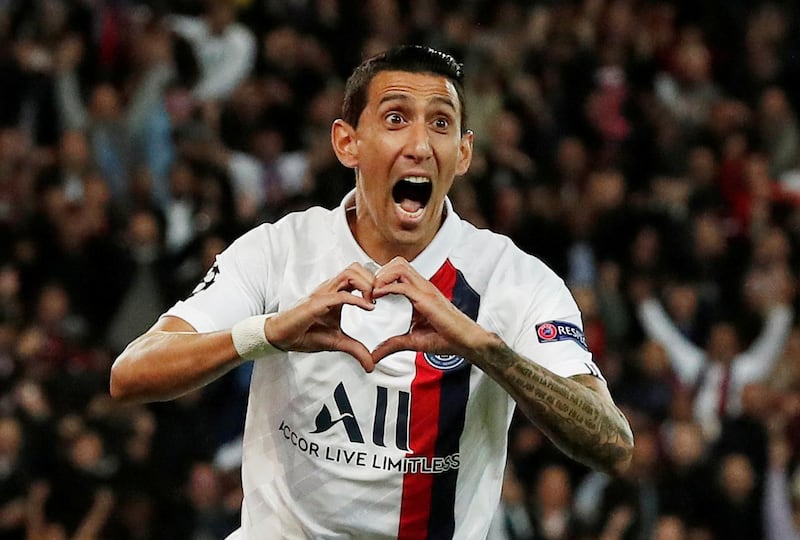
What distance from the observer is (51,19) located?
12969 millimetres

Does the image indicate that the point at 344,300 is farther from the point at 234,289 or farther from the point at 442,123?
the point at 442,123

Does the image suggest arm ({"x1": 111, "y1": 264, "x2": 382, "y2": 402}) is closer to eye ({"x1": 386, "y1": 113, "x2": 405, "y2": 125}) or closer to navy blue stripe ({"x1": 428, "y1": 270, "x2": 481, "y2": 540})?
navy blue stripe ({"x1": 428, "y1": 270, "x2": 481, "y2": 540})

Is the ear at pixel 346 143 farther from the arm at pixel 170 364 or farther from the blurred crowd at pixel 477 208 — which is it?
the blurred crowd at pixel 477 208

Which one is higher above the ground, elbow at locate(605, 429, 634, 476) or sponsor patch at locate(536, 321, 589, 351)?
sponsor patch at locate(536, 321, 589, 351)

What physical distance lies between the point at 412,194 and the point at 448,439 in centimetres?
78

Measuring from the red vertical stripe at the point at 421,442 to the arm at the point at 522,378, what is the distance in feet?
Result: 1.62

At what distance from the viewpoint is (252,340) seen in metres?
4.23

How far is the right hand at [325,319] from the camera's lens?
4.06 meters

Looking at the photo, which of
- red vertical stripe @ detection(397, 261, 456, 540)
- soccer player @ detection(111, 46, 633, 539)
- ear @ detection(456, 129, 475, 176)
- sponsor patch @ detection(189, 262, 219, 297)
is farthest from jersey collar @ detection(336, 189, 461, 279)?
sponsor patch @ detection(189, 262, 219, 297)

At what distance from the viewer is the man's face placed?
474 centimetres

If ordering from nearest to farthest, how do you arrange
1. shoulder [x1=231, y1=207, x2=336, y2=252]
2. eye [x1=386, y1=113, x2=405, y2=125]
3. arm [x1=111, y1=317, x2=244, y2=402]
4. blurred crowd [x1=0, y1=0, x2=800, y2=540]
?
arm [x1=111, y1=317, x2=244, y2=402] < eye [x1=386, y1=113, x2=405, y2=125] < shoulder [x1=231, y1=207, x2=336, y2=252] < blurred crowd [x1=0, y1=0, x2=800, y2=540]

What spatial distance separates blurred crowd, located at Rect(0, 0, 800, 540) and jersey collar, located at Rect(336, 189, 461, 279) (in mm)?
5511

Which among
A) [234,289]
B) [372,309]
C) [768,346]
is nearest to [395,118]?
[234,289]

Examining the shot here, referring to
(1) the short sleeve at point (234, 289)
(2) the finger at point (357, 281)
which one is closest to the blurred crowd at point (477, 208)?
(1) the short sleeve at point (234, 289)
